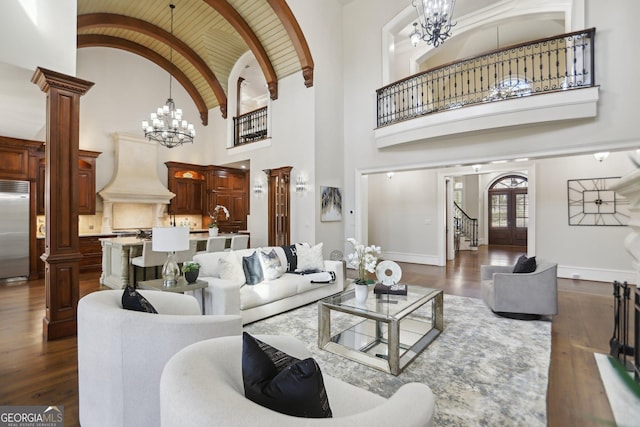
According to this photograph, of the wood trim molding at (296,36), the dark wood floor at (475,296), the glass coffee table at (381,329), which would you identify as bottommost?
the dark wood floor at (475,296)

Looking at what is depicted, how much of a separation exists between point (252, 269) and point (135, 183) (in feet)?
19.3

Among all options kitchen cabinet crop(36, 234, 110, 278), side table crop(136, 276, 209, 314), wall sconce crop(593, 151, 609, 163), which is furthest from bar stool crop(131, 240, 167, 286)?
wall sconce crop(593, 151, 609, 163)

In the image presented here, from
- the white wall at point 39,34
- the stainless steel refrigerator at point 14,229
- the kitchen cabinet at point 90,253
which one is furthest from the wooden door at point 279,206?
the stainless steel refrigerator at point 14,229

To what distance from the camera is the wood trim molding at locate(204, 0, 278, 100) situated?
688 centimetres

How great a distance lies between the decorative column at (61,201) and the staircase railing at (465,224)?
11.2m

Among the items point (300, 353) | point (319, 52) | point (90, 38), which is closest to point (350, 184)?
point (319, 52)

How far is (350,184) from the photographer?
761 centimetres

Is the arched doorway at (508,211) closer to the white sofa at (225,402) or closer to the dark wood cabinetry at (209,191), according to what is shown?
the dark wood cabinetry at (209,191)

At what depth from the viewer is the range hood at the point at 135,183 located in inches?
303

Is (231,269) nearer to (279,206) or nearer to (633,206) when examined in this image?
(633,206)

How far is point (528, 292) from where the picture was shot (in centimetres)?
374

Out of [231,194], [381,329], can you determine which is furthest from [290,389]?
[231,194]

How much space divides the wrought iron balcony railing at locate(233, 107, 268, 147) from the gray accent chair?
6285 mm

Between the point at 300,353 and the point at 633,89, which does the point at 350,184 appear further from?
the point at 300,353
